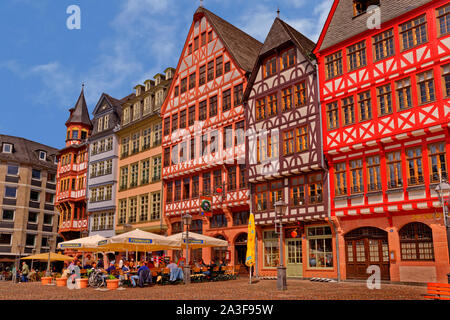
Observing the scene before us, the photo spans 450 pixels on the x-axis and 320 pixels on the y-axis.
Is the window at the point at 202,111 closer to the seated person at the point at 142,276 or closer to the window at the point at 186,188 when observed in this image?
the window at the point at 186,188

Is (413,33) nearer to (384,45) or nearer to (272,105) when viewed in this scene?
(384,45)

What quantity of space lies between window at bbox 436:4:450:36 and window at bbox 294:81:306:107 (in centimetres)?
765

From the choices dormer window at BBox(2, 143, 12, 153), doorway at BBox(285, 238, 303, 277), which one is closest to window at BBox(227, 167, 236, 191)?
doorway at BBox(285, 238, 303, 277)

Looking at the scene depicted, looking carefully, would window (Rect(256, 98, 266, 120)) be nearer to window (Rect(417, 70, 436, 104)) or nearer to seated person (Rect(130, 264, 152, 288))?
window (Rect(417, 70, 436, 104))

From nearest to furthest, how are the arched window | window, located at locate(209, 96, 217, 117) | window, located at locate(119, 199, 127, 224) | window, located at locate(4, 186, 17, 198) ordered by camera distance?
the arched window < window, located at locate(209, 96, 217, 117) < window, located at locate(119, 199, 127, 224) < window, located at locate(4, 186, 17, 198)

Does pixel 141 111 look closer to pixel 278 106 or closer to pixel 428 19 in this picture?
pixel 278 106

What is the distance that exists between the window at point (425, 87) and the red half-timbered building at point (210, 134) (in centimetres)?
1152

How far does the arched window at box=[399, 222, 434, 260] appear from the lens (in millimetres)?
18891

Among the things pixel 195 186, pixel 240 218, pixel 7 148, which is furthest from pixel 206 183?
pixel 7 148

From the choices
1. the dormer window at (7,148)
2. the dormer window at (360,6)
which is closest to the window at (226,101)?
the dormer window at (360,6)

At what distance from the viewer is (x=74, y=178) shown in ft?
147

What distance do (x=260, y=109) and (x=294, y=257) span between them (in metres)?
9.12
